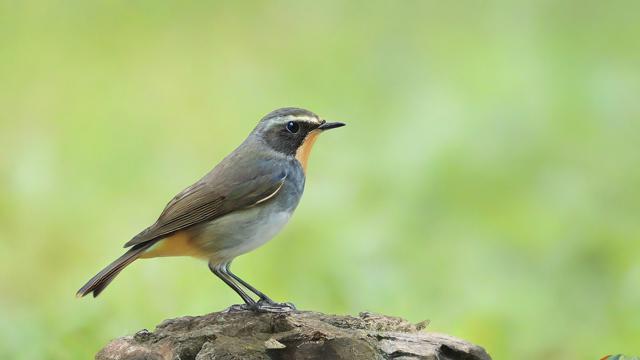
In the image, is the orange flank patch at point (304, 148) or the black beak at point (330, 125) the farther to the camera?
the orange flank patch at point (304, 148)

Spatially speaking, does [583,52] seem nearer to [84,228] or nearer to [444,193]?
[444,193]

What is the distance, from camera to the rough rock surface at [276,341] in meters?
5.27

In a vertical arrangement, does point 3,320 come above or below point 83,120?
below

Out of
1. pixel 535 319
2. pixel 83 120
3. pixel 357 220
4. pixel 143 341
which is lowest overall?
pixel 143 341

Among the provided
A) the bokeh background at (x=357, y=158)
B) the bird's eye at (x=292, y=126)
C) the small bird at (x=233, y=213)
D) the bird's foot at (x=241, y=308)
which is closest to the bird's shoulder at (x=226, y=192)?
the small bird at (x=233, y=213)

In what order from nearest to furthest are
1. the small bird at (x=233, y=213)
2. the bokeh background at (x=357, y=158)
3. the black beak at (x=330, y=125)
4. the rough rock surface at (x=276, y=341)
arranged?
the rough rock surface at (x=276, y=341)
the small bird at (x=233, y=213)
the black beak at (x=330, y=125)
the bokeh background at (x=357, y=158)

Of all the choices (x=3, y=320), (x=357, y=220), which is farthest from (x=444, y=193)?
(x=3, y=320)

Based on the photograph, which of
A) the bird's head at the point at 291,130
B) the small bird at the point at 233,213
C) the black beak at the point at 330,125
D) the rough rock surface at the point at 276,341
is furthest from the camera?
the bird's head at the point at 291,130

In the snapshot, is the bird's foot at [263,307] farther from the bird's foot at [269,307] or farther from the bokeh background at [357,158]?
the bokeh background at [357,158]

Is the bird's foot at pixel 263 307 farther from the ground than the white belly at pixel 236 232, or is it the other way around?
the white belly at pixel 236 232

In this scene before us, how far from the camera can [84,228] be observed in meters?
9.54

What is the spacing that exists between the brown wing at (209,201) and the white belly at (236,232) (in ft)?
0.14

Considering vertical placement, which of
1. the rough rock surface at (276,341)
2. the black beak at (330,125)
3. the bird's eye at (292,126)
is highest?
the bird's eye at (292,126)

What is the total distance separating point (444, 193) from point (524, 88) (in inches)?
75.5
